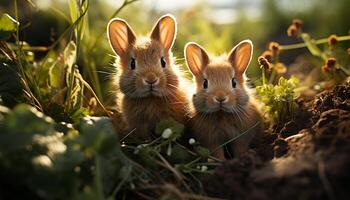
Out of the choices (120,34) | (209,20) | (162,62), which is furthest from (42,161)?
(209,20)

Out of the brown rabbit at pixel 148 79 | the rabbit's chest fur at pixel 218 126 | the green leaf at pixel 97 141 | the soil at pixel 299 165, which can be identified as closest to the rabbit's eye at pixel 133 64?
the brown rabbit at pixel 148 79

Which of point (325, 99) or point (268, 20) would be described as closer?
point (325, 99)

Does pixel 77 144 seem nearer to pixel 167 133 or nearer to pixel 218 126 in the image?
pixel 167 133

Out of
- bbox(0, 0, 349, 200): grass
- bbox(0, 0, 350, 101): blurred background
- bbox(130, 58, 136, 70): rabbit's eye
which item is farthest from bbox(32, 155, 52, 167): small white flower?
bbox(0, 0, 350, 101): blurred background

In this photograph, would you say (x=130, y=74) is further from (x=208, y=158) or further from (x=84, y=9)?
(x=208, y=158)

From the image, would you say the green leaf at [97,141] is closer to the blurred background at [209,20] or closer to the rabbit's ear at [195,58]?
the rabbit's ear at [195,58]

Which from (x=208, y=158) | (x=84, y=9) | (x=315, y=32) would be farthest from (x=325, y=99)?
(x=315, y=32)
